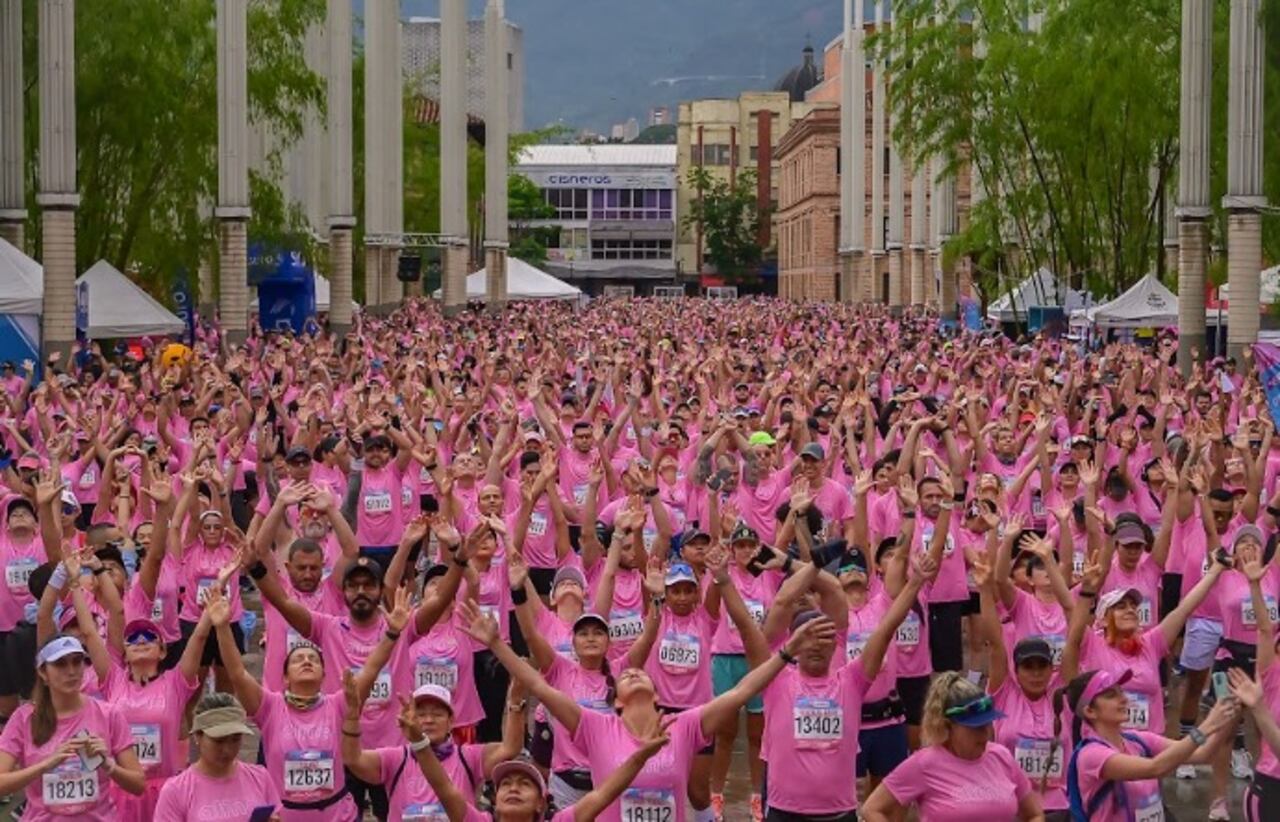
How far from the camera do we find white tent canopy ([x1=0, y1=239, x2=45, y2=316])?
31.3m

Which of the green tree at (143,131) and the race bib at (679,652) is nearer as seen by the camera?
the race bib at (679,652)

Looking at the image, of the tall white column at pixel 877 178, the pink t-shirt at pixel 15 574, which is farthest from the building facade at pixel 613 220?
the pink t-shirt at pixel 15 574

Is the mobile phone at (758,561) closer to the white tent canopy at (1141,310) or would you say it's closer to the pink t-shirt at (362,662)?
the pink t-shirt at (362,662)

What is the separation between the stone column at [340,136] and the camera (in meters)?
53.8

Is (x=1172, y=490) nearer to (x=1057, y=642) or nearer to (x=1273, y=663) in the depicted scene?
(x=1057, y=642)

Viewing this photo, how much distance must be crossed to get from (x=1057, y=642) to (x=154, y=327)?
1020 inches

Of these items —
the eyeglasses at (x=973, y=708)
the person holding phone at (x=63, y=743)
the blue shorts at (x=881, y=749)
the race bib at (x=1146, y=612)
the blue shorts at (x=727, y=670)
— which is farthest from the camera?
the race bib at (x=1146, y=612)

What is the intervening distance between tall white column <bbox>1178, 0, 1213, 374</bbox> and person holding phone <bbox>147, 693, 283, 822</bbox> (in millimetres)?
30015

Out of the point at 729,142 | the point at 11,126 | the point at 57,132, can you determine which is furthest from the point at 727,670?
the point at 729,142

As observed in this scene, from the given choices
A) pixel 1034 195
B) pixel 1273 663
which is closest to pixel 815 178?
pixel 1034 195

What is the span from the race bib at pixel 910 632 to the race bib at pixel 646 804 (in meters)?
3.76

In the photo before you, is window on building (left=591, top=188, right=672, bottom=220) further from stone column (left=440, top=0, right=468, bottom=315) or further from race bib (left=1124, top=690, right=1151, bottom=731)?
race bib (left=1124, top=690, right=1151, bottom=731)

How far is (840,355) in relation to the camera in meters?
33.0

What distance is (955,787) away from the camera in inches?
308
